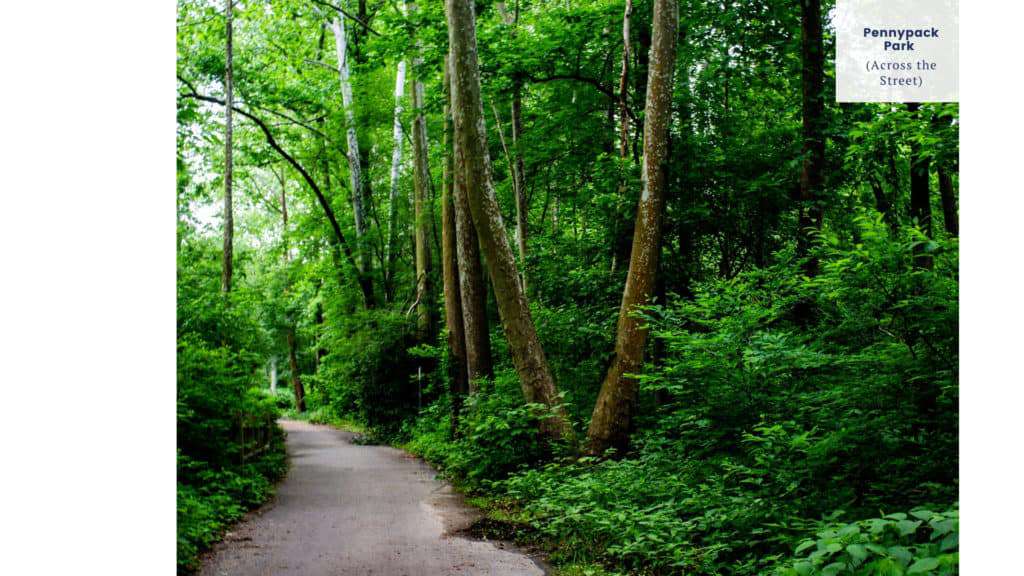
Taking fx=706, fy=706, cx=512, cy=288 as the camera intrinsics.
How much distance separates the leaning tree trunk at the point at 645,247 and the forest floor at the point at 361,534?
1602mm

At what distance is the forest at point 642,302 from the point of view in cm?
408

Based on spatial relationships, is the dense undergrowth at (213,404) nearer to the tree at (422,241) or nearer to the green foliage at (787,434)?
the green foliage at (787,434)

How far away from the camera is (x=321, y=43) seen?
16469 mm

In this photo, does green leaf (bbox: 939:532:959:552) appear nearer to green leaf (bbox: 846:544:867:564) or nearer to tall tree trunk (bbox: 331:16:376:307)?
green leaf (bbox: 846:544:867:564)

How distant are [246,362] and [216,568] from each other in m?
2.69

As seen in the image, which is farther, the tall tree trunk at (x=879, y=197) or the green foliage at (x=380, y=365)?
the green foliage at (x=380, y=365)

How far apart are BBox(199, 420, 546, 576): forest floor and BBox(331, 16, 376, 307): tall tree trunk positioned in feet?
27.4

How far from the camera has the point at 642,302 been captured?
6.70 meters

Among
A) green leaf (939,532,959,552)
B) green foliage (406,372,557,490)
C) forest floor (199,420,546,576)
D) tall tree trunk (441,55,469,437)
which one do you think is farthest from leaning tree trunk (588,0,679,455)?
tall tree trunk (441,55,469,437)

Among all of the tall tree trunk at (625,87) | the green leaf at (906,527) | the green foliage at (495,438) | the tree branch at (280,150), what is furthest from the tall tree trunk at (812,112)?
the tree branch at (280,150)

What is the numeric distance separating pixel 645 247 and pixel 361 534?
3.58 m
